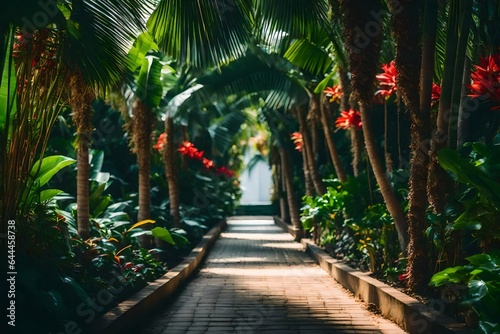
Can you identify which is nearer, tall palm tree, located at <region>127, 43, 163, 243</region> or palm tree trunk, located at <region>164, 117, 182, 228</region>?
tall palm tree, located at <region>127, 43, 163, 243</region>

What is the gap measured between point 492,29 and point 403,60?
0.98 metres

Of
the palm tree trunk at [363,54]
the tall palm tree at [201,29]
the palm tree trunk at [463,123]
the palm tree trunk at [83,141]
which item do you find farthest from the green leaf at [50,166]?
the palm tree trunk at [463,123]

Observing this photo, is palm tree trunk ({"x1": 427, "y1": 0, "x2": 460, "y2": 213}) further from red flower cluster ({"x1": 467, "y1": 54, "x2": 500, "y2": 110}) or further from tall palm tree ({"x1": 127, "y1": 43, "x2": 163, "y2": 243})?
tall palm tree ({"x1": 127, "y1": 43, "x2": 163, "y2": 243})

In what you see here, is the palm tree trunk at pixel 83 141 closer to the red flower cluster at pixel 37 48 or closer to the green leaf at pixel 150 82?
the green leaf at pixel 150 82

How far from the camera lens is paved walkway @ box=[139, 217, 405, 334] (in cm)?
742

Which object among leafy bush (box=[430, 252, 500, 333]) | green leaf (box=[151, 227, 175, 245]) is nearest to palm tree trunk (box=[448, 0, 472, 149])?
leafy bush (box=[430, 252, 500, 333])

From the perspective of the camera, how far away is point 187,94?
1598cm

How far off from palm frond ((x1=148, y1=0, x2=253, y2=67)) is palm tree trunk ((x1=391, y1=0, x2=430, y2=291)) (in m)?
1.89

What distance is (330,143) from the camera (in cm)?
1459

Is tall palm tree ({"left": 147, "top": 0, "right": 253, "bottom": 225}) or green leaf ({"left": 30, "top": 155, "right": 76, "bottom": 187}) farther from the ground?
tall palm tree ({"left": 147, "top": 0, "right": 253, "bottom": 225})

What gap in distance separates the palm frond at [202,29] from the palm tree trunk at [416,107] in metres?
1.89

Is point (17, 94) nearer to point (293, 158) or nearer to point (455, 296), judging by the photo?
point (455, 296)

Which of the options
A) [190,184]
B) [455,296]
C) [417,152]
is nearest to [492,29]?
[417,152]

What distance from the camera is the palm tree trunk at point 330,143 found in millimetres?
14383
